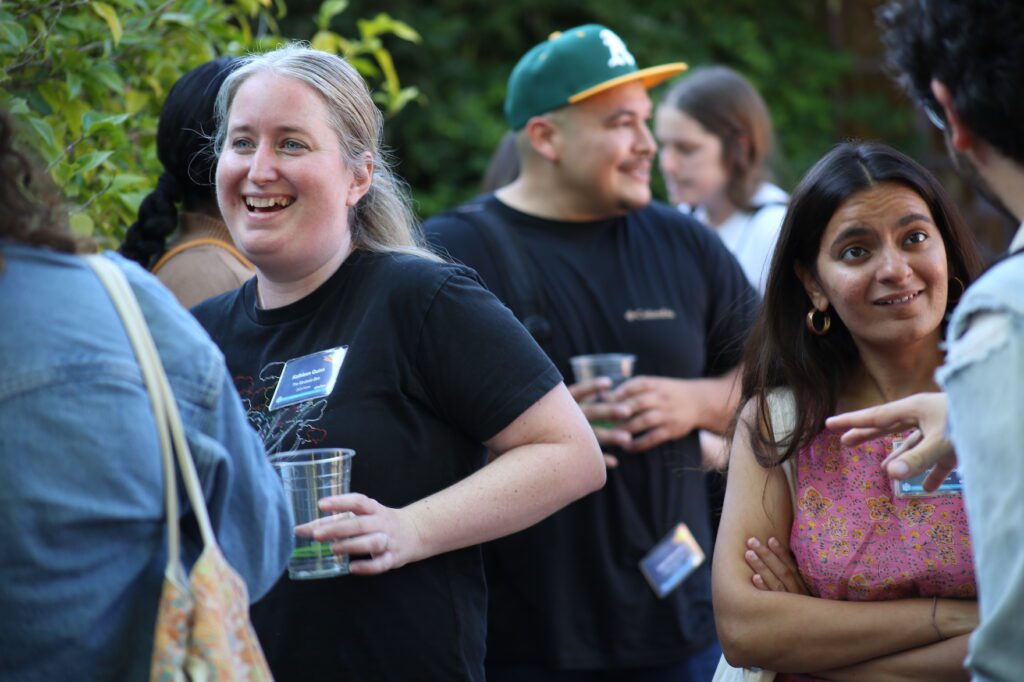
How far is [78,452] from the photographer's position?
156 centimetres

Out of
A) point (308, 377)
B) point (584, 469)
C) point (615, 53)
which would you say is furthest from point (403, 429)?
point (615, 53)

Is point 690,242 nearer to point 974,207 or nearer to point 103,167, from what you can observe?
point 103,167

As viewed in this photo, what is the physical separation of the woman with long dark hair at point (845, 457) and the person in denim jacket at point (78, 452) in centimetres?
117

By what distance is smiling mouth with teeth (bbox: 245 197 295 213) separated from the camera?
2463mm

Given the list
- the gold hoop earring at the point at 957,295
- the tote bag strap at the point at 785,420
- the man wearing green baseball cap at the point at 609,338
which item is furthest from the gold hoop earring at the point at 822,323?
the man wearing green baseball cap at the point at 609,338

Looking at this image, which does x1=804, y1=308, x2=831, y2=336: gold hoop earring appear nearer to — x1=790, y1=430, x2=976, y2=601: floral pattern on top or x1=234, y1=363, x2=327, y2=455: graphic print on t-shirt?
x1=790, y1=430, x2=976, y2=601: floral pattern on top

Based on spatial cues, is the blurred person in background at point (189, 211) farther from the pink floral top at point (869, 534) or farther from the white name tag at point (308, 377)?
the pink floral top at point (869, 534)

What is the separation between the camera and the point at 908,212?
2.49 m

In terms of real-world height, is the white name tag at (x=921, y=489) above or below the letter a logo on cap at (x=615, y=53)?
below

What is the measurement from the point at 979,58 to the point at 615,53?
2.53 m

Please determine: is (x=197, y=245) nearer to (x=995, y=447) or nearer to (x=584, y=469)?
(x=584, y=469)

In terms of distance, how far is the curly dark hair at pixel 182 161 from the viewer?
2943mm

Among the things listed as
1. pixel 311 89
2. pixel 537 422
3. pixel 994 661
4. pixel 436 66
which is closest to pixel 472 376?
pixel 537 422

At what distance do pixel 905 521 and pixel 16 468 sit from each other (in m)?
1.57
